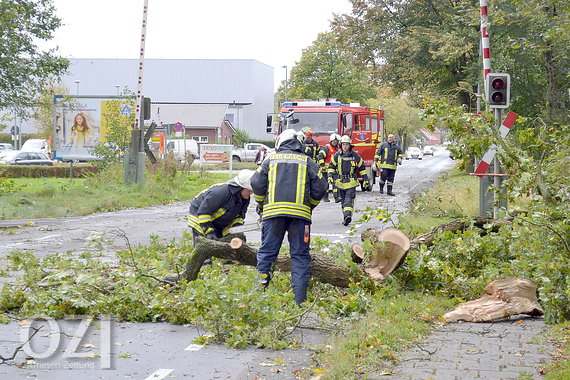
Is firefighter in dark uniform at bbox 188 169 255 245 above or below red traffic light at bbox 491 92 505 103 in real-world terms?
below

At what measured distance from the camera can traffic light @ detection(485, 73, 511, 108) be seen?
41.1ft

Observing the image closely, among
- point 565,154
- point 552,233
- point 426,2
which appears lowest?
point 552,233

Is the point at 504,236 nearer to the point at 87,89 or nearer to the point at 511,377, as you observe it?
the point at 511,377

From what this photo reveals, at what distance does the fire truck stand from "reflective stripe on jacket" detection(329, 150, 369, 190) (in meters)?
9.30

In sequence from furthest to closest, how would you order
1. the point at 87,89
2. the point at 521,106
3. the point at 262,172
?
the point at 87,89
the point at 521,106
the point at 262,172

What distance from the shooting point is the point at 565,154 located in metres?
8.37

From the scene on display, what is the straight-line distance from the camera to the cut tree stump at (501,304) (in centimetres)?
757

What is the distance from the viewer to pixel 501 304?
7.69 meters

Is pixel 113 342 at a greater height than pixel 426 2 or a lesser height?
lesser

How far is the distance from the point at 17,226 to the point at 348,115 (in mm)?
13331

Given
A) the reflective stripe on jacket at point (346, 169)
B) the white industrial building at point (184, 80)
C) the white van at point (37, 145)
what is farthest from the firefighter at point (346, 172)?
the white industrial building at point (184, 80)

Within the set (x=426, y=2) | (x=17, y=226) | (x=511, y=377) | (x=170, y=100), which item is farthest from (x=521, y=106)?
(x=170, y=100)

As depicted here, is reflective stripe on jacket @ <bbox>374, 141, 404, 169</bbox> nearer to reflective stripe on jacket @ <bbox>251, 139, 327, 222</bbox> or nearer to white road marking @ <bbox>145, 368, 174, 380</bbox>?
reflective stripe on jacket @ <bbox>251, 139, 327, 222</bbox>

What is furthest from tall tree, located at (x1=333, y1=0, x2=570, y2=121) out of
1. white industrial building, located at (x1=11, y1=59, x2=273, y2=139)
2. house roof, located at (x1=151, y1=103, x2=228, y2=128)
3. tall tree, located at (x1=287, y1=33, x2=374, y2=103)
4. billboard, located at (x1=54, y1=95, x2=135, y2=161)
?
white industrial building, located at (x1=11, y1=59, x2=273, y2=139)
